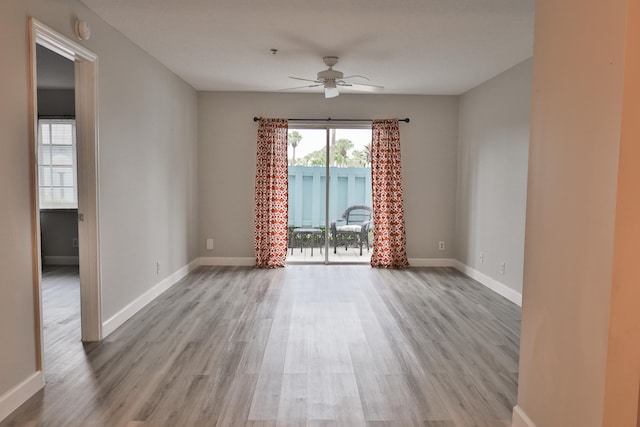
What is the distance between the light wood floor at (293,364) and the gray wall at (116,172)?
0.38 meters

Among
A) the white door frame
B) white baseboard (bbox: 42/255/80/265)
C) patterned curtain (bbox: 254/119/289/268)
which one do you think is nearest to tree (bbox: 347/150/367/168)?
patterned curtain (bbox: 254/119/289/268)

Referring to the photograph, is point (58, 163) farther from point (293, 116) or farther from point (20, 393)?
point (20, 393)

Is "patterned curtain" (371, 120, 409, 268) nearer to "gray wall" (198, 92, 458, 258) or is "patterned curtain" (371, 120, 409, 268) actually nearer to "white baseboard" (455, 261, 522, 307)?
"gray wall" (198, 92, 458, 258)

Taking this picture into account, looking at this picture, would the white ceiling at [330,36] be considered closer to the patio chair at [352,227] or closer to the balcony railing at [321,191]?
the balcony railing at [321,191]

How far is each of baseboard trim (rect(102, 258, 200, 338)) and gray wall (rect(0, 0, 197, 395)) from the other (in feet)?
0.19

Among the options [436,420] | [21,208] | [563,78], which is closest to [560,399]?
[436,420]

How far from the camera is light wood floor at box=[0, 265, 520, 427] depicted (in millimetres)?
2293

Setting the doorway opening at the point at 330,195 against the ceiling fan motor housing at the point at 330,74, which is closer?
the ceiling fan motor housing at the point at 330,74

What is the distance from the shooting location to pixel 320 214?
6520 millimetres

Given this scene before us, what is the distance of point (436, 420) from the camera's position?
7.36ft

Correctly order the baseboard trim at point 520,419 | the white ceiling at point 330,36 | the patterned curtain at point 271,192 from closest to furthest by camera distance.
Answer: the baseboard trim at point 520,419, the white ceiling at point 330,36, the patterned curtain at point 271,192

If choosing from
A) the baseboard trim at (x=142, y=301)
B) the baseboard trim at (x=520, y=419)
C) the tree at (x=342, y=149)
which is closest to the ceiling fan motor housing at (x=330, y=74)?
the tree at (x=342, y=149)

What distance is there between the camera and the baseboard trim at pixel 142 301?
11.4 ft

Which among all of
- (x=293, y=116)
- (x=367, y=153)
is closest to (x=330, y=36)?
(x=293, y=116)
